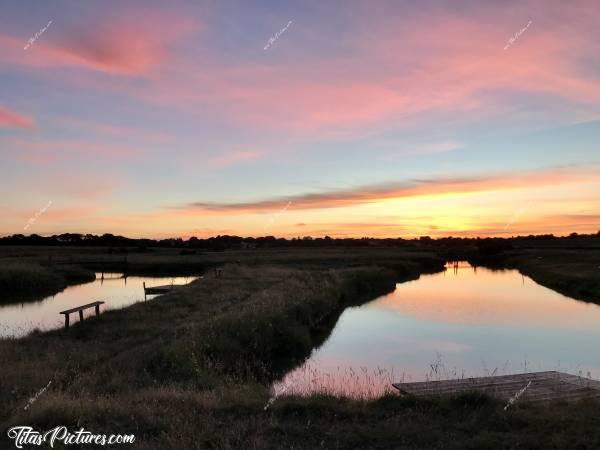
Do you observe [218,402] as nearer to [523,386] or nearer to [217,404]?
[217,404]

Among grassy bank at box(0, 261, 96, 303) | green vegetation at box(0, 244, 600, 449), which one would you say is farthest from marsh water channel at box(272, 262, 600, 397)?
grassy bank at box(0, 261, 96, 303)

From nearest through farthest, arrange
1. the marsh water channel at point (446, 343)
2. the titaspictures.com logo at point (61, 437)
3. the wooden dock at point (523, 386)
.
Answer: the titaspictures.com logo at point (61, 437) → the wooden dock at point (523, 386) → the marsh water channel at point (446, 343)

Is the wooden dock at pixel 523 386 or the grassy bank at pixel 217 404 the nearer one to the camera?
the grassy bank at pixel 217 404

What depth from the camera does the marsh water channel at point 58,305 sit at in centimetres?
2662

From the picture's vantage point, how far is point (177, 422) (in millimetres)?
8633

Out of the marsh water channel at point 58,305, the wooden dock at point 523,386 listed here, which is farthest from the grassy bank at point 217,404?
the marsh water channel at point 58,305

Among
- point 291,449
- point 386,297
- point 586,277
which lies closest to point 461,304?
point 386,297

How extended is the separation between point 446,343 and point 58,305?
2694 cm

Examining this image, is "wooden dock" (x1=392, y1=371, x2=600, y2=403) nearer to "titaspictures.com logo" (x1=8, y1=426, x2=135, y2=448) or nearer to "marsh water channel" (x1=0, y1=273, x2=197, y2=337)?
"titaspictures.com logo" (x1=8, y1=426, x2=135, y2=448)

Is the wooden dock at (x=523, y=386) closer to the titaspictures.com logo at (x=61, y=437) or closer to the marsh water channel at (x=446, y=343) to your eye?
the marsh water channel at (x=446, y=343)

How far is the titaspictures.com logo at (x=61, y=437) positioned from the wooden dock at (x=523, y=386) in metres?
6.91

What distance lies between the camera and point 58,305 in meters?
36.4

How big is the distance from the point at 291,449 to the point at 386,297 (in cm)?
3709

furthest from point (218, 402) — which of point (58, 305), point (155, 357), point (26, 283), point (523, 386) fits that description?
point (26, 283)
